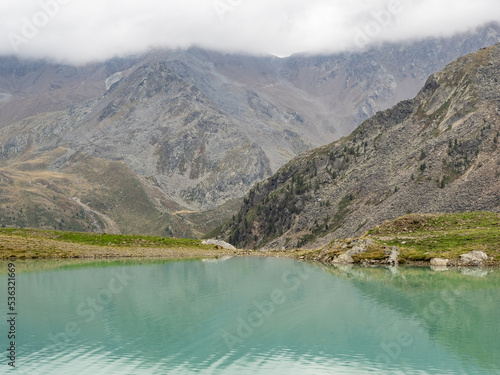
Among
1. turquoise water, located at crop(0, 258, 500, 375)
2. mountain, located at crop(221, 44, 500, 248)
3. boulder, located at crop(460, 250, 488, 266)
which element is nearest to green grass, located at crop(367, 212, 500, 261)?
boulder, located at crop(460, 250, 488, 266)

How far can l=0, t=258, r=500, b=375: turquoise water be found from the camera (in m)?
32.7

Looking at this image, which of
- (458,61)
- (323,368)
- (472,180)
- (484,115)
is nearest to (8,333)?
(323,368)

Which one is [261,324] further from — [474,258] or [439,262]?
[474,258]

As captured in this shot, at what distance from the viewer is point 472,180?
12381cm

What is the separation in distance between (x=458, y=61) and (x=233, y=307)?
Answer: 599 feet

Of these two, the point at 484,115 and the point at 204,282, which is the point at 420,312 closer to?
the point at 204,282

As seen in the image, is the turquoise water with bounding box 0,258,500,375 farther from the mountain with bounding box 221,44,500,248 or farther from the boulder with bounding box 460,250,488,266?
the mountain with bounding box 221,44,500,248

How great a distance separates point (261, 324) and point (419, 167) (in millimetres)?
117231

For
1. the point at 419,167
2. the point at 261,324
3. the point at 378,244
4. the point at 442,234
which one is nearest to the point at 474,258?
the point at 442,234

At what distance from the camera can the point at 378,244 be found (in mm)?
91125

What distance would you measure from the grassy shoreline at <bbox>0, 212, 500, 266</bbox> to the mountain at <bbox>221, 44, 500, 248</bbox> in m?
23.0

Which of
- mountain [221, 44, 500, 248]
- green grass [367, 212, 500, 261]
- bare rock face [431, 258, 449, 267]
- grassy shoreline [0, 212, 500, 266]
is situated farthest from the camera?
mountain [221, 44, 500, 248]

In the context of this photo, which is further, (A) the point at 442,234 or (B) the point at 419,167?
(B) the point at 419,167

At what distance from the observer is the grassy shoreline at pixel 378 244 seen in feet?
272
